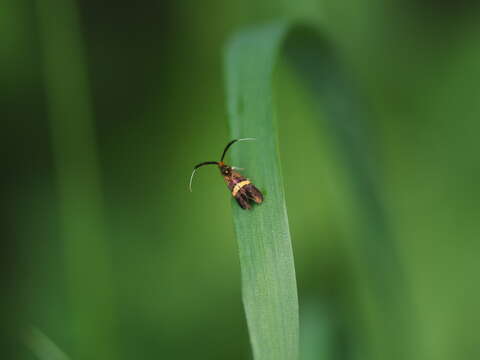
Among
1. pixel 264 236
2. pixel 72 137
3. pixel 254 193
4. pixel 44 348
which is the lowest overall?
pixel 44 348

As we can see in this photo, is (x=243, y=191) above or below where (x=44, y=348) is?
above

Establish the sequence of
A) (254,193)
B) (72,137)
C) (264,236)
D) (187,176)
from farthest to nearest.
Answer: (187,176), (72,137), (254,193), (264,236)

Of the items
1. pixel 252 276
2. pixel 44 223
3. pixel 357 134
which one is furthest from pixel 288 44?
pixel 44 223

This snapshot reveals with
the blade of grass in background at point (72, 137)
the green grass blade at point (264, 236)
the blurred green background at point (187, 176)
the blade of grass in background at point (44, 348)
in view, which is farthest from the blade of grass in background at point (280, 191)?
the blade of grass in background at point (72, 137)

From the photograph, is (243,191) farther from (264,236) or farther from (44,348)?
(44,348)

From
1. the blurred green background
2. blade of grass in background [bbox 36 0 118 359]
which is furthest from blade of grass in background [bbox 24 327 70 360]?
blade of grass in background [bbox 36 0 118 359]

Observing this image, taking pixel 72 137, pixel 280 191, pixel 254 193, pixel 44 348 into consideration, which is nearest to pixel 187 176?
pixel 72 137

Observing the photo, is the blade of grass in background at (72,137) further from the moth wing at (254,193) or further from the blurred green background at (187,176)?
the moth wing at (254,193)

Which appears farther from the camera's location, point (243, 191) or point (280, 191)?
point (243, 191)
